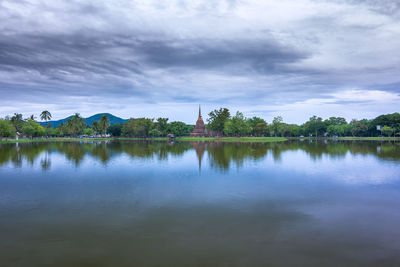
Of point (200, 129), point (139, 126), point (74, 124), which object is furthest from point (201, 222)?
point (74, 124)

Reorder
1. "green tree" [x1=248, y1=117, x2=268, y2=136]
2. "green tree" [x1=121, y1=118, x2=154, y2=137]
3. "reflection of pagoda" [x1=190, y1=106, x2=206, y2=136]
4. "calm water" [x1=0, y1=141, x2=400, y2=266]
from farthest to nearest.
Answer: "reflection of pagoda" [x1=190, y1=106, x2=206, y2=136], "green tree" [x1=121, y1=118, x2=154, y2=137], "green tree" [x1=248, y1=117, x2=268, y2=136], "calm water" [x1=0, y1=141, x2=400, y2=266]

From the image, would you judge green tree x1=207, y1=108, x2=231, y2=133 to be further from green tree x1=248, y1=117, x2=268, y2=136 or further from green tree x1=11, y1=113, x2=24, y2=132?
green tree x1=11, y1=113, x2=24, y2=132

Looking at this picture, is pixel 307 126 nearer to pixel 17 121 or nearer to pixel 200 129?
pixel 200 129

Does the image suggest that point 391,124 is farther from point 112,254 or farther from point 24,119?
point 24,119

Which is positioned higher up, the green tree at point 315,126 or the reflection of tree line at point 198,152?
the green tree at point 315,126

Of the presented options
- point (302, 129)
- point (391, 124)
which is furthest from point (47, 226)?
point (302, 129)

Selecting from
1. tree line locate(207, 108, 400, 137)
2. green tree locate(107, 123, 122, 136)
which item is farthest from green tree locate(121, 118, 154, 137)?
tree line locate(207, 108, 400, 137)

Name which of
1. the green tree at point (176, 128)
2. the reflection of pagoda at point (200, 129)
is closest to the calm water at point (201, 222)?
the green tree at point (176, 128)

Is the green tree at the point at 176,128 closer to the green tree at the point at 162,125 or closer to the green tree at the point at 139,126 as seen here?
the green tree at the point at 162,125

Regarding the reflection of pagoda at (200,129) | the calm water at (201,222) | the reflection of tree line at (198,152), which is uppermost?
the reflection of pagoda at (200,129)

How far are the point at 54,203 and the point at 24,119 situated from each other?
131292mm

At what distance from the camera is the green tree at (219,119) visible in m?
119

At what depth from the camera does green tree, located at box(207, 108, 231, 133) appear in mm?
118625

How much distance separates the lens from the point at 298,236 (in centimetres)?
884
